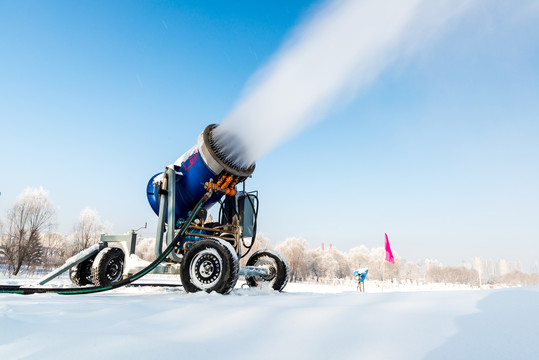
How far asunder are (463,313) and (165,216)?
6.71m

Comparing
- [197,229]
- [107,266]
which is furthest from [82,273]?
[197,229]

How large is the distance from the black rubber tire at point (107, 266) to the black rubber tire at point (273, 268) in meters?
3.85

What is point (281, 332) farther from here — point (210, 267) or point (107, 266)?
point (107, 266)

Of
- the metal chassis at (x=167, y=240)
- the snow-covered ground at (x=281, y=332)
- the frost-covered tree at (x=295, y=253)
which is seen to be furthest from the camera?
the frost-covered tree at (x=295, y=253)

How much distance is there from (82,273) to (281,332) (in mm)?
8938

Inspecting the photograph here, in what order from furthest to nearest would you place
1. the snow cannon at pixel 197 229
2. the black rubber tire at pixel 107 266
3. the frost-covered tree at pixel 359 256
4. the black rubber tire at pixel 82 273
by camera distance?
the frost-covered tree at pixel 359 256 → the black rubber tire at pixel 82 273 → the black rubber tire at pixel 107 266 → the snow cannon at pixel 197 229

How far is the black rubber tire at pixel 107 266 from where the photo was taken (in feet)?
30.1

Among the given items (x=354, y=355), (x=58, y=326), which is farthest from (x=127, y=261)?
(x=354, y=355)

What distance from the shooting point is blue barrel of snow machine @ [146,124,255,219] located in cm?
804

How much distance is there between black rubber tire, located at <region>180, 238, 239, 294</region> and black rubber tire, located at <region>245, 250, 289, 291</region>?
2.38 m

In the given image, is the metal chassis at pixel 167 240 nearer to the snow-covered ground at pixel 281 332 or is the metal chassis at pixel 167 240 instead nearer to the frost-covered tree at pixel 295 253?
the snow-covered ground at pixel 281 332

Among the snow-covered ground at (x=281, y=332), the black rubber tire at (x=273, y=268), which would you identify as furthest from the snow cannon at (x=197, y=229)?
the snow-covered ground at (x=281, y=332)

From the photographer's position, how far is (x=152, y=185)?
9375 millimetres

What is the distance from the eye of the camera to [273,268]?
359 inches
